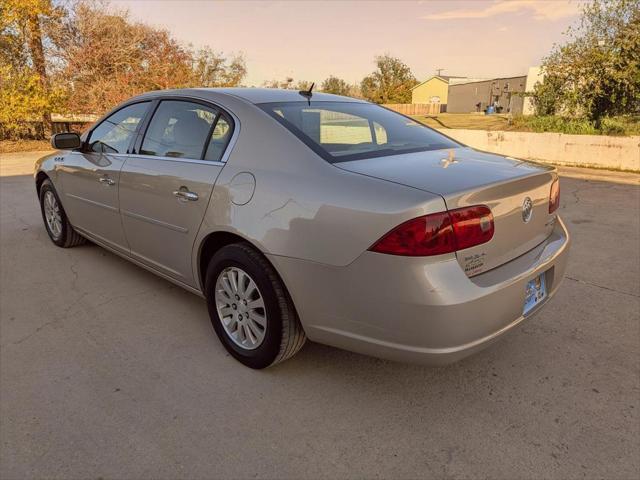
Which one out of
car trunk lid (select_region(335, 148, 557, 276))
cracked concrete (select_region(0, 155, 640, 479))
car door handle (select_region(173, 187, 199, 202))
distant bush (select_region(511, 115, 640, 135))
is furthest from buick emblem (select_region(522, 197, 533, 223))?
distant bush (select_region(511, 115, 640, 135))

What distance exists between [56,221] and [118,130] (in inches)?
67.7

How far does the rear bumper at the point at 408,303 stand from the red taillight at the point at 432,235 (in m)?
0.04

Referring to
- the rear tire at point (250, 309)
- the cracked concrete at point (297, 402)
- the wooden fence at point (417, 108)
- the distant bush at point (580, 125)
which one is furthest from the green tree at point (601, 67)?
the wooden fence at point (417, 108)

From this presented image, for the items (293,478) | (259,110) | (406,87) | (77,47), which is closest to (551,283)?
(293,478)

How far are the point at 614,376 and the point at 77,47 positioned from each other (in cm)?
1750

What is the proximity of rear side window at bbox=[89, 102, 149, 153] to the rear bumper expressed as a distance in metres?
1.98

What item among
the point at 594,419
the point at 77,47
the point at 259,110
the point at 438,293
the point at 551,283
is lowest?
the point at 594,419

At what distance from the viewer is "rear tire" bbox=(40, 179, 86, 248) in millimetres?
4637

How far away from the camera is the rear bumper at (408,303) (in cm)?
189

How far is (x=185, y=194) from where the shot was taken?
2787mm

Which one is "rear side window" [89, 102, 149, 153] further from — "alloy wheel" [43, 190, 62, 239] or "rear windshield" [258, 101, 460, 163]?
"rear windshield" [258, 101, 460, 163]

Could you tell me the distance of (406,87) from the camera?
52.7m

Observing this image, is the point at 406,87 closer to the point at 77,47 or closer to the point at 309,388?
the point at 77,47

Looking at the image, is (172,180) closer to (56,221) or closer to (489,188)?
(489,188)
